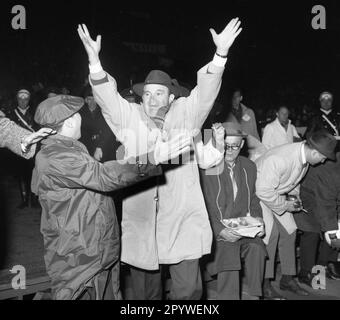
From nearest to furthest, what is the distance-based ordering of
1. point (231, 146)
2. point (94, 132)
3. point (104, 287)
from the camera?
point (104, 287)
point (231, 146)
point (94, 132)

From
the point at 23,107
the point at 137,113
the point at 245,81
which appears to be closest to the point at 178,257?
the point at 137,113

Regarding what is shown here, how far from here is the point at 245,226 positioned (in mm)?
3521

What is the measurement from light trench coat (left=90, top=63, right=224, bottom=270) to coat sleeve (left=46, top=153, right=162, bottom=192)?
0.50 metres

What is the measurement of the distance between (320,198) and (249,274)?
102 centimetres

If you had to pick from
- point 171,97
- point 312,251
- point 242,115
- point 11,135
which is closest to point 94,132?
point 242,115

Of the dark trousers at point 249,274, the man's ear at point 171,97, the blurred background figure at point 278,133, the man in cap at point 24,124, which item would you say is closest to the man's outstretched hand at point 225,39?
Answer: the man's ear at point 171,97

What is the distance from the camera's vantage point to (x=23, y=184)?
21.3ft

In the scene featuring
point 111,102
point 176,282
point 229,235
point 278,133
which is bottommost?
point 176,282

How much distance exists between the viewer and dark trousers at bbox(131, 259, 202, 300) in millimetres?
2877

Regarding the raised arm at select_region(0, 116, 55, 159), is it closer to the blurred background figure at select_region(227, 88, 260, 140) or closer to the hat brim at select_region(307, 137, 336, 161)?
the hat brim at select_region(307, 137, 336, 161)

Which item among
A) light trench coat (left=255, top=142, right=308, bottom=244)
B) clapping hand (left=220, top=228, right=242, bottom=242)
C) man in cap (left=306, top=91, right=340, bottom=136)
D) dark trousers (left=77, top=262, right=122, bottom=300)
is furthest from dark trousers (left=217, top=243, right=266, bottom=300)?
man in cap (left=306, top=91, right=340, bottom=136)

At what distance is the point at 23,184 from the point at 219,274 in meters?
3.94

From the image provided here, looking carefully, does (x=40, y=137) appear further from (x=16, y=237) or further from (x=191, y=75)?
(x=191, y=75)

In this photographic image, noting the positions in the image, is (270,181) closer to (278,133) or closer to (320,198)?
(320,198)
